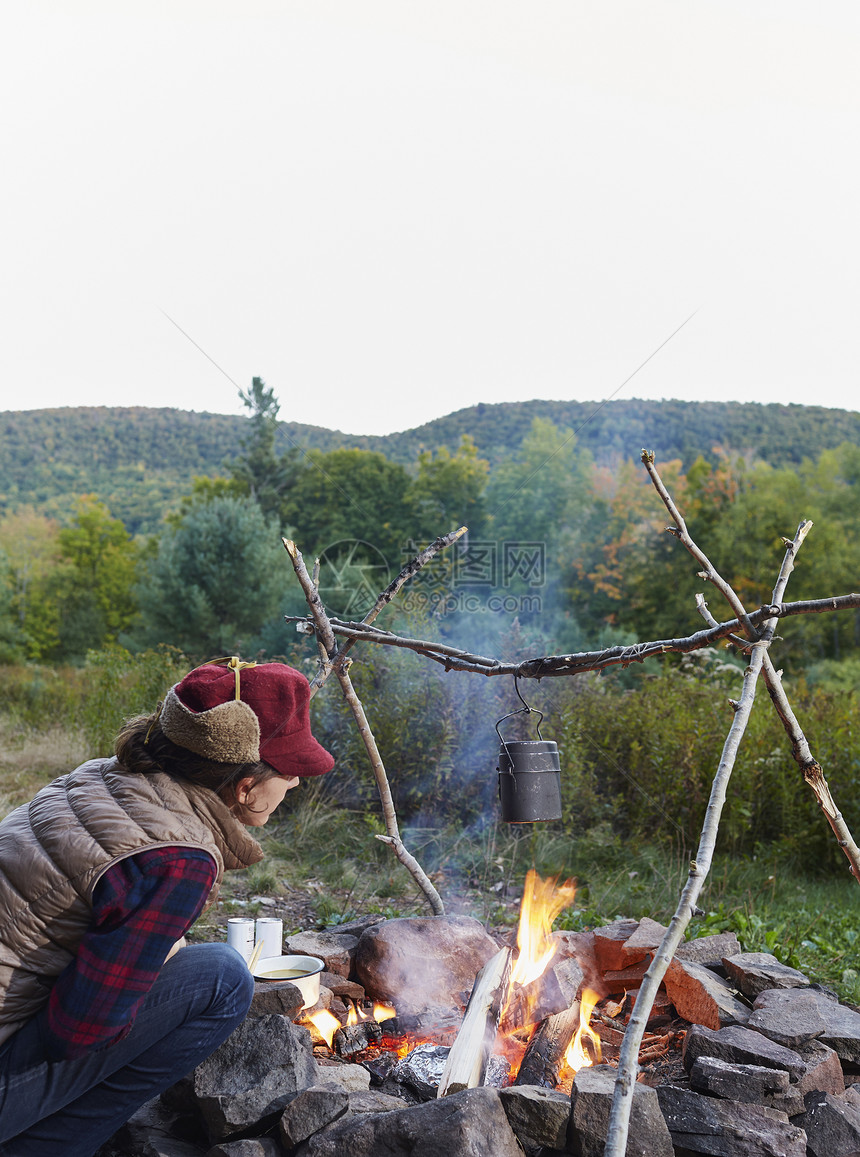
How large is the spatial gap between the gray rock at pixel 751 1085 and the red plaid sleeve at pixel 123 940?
3.91 ft

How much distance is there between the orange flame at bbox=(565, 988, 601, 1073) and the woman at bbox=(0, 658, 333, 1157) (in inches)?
35.5

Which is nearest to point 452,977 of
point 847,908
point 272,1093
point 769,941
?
point 272,1093

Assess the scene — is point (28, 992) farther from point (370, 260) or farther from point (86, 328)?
point (86, 328)

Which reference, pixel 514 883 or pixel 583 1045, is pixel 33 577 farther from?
pixel 583 1045

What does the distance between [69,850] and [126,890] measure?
0.42ft

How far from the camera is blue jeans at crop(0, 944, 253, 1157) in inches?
57.9

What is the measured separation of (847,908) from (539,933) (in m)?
2.27

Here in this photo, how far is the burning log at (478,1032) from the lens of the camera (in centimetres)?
177

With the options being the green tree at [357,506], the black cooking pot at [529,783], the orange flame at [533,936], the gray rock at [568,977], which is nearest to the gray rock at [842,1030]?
the gray rock at [568,977]

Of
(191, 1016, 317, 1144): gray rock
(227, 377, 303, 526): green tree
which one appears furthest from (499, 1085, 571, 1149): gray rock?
(227, 377, 303, 526): green tree

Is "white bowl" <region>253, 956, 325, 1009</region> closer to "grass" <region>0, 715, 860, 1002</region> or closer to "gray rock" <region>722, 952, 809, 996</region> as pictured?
"grass" <region>0, 715, 860, 1002</region>

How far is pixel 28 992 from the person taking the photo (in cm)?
143

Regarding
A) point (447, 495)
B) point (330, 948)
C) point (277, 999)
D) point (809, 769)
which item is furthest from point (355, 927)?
point (447, 495)

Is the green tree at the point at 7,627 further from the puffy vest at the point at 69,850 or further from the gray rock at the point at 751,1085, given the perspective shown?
the gray rock at the point at 751,1085
